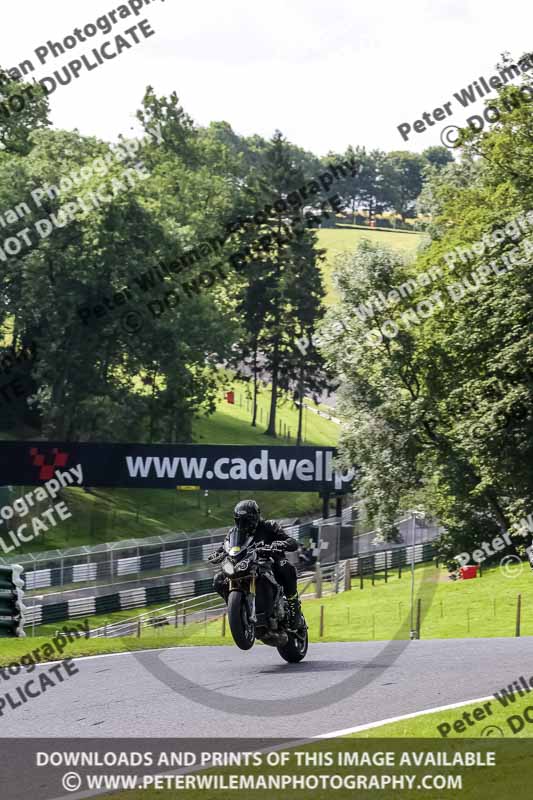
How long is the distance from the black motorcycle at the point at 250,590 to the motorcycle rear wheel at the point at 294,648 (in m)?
0.92

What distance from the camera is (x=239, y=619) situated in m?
13.1

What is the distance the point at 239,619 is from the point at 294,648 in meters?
2.20

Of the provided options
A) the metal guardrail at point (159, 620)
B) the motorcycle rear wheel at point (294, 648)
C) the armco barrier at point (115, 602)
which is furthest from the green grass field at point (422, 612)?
the motorcycle rear wheel at point (294, 648)

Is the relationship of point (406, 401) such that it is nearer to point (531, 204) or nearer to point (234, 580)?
point (531, 204)

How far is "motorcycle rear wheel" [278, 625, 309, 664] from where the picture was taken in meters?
14.9

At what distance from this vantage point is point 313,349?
85812mm

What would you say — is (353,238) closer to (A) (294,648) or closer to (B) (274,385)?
(B) (274,385)

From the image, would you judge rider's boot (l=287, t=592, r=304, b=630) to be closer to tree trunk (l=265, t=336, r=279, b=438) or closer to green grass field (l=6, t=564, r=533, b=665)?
green grass field (l=6, t=564, r=533, b=665)

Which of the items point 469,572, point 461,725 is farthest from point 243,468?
point 461,725

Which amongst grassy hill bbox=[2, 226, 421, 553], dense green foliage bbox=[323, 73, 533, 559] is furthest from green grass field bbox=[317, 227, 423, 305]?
dense green foliage bbox=[323, 73, 533, 559]

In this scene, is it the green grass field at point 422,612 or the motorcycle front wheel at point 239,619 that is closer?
the motorcycle front wheel at point 239,619

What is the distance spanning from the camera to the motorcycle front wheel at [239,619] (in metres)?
13.0

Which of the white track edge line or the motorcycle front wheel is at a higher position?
the motorcycle front wheel

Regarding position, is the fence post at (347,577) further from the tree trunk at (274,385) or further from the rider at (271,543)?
the tree trunk at (274,385)
